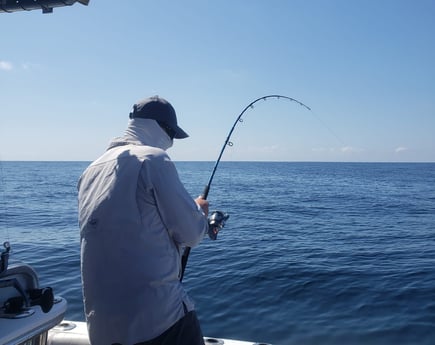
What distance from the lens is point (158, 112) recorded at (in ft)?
7.47

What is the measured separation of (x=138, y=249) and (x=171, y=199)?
10.7 inches

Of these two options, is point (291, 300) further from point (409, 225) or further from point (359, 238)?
point (409, 225)

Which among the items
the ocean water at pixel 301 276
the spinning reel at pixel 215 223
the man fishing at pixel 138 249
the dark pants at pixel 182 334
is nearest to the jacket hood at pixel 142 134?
the man fishing at pixel 138 249

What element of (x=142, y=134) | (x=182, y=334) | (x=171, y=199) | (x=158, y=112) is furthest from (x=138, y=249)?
(x=158, y=112)

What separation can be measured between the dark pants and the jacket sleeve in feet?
1.32

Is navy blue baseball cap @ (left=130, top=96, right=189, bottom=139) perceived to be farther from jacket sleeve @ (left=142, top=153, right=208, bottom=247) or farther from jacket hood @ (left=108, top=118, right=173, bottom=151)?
jacket sleeve @ (left=142, top=153, right=208, bottom=247)

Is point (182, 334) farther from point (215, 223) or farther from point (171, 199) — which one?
point (215, 223)

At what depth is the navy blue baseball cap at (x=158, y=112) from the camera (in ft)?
7.47

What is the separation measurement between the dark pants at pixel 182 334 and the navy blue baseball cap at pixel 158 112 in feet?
3.21

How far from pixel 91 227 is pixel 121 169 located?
0.31 m

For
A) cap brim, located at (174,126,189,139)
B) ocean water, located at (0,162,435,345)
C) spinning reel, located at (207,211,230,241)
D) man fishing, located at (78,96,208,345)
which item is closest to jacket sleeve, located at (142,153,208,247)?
man fishing, located at (78,96,208,345)

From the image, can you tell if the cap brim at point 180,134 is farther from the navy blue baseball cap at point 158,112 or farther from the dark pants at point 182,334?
the dark pants at point 182,334

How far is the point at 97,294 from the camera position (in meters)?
2.04

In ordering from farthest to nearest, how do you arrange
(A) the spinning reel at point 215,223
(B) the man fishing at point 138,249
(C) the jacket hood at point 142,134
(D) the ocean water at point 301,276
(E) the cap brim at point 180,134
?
(D) the ocean water at point 301,276 < (A) the spinning reel at point 215,223 < (E) the cap brim at point 180,134 < (C) the jacket hood at point 142,134 < (B) the man fishing at point 138,249
